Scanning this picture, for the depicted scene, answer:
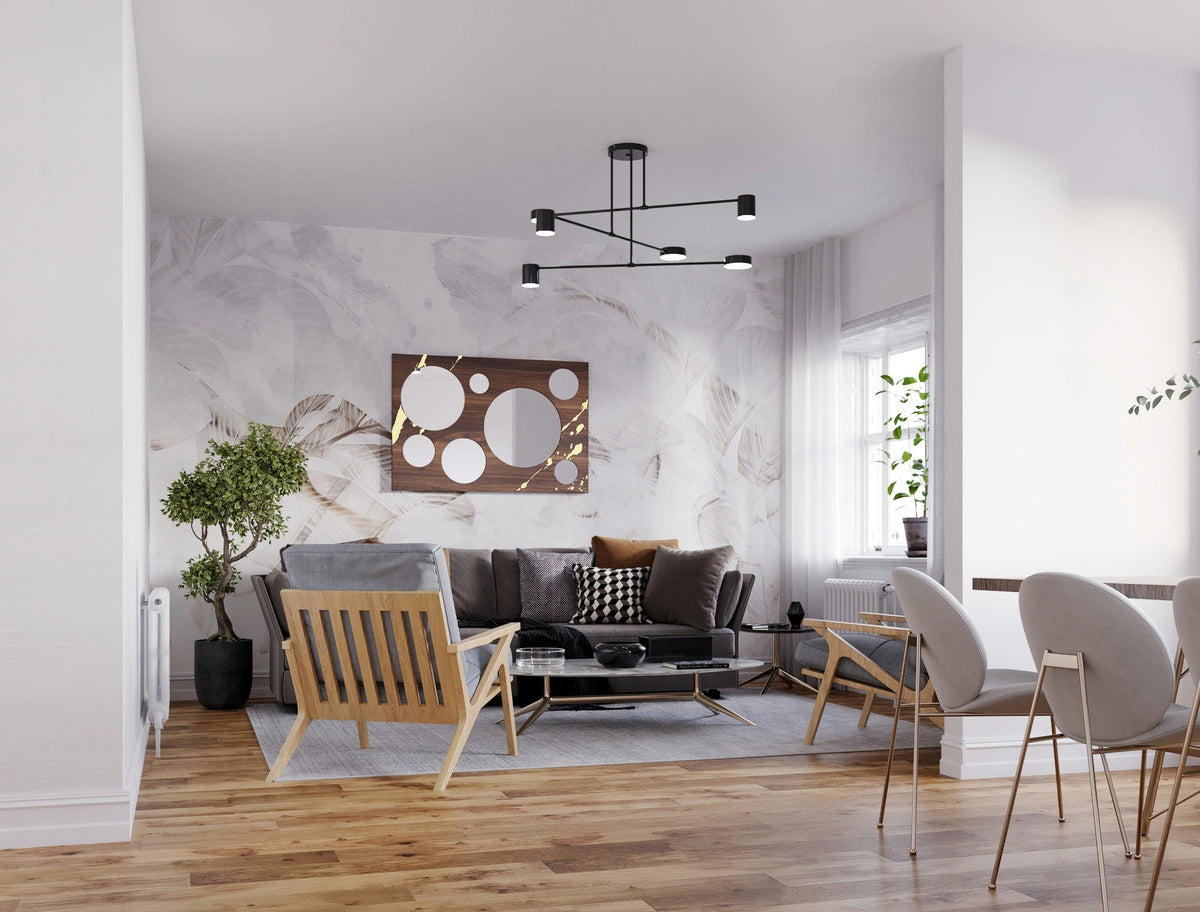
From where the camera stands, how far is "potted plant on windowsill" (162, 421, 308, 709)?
623cm

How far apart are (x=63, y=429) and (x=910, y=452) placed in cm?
505

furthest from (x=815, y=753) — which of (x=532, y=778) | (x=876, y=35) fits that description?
(x=876, y=35)

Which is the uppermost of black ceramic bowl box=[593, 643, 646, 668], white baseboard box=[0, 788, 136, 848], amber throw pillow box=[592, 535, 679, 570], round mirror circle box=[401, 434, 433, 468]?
round mirror circle box=[401, 434, 433, 468]

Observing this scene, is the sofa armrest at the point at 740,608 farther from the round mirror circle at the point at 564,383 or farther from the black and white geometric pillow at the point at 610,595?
the round mirror circle at the point at 564,383

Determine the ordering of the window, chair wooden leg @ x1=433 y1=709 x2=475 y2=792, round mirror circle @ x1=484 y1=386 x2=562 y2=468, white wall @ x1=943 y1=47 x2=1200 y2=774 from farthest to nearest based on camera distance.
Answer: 1. round mirror circle @ x1=484 y1=386 x2=562 y2=468
2. the window
3. white wall @ x1=943 y1=47 x2=1200 y2=774
4. chair wooden leg @ x1=433 y1=709 x2=475 y2=792

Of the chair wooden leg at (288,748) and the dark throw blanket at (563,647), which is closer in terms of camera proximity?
the chair wooden leg at (288,748)

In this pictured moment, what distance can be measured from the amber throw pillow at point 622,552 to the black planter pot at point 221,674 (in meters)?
2.15

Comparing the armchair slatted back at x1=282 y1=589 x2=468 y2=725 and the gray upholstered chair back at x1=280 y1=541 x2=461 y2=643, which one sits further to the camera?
the gray upholstered chair back at x1=280 y1=541 x2=461 y2=643

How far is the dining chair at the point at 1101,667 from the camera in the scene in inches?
98.9

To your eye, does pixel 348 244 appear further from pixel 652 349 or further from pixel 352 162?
pixel 652 349

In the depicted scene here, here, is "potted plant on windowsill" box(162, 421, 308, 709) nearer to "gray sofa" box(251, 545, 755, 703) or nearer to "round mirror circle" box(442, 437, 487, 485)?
"gray sofa" box(251, 545, 755, 703)

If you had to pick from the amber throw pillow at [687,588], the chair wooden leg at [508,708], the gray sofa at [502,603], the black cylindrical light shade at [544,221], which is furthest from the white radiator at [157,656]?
the amber throw pillow at [687,588]

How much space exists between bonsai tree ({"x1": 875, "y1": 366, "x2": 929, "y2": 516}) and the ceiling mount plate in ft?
7.12

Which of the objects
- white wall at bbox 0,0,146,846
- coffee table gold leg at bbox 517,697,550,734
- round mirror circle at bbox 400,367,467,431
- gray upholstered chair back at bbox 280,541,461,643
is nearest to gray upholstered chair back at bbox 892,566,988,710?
gray upholstered chair back at bbox 280,541,461,643
